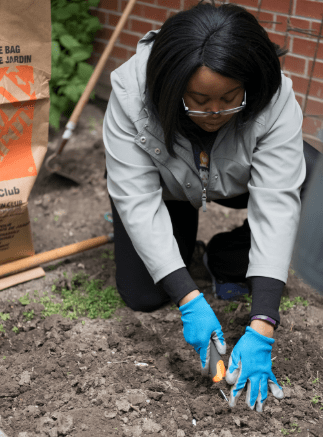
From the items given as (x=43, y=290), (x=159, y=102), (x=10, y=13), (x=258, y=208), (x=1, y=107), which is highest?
(x=10, y=13)

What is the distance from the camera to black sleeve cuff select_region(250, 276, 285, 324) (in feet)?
4.66

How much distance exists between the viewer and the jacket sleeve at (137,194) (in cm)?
152

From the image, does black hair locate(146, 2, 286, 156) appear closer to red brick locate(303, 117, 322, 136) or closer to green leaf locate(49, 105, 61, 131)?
red brick locate(303, 117, 322, 136)

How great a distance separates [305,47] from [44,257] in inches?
70.0

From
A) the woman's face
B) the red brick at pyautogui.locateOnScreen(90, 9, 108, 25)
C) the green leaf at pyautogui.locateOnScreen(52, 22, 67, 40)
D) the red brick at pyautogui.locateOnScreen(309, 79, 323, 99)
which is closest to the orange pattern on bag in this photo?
the woman's face

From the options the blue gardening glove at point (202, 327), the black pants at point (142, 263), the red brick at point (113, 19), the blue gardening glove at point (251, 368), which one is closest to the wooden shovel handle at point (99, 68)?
the red brick at point (113, 19)

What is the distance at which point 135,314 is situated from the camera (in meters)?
1.91

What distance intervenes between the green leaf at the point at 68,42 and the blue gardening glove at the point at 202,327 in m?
2.11

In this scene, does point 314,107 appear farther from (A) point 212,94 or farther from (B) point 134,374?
(B) point 134,374

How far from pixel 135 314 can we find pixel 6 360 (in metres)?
0.54

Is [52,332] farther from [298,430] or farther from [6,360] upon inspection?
[298,430]

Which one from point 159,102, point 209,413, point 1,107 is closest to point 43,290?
point 1,107

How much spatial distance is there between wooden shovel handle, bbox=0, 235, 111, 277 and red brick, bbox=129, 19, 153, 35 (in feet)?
5.18

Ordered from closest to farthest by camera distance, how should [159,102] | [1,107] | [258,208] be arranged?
[159,102] → [258,208] → [1,107]
